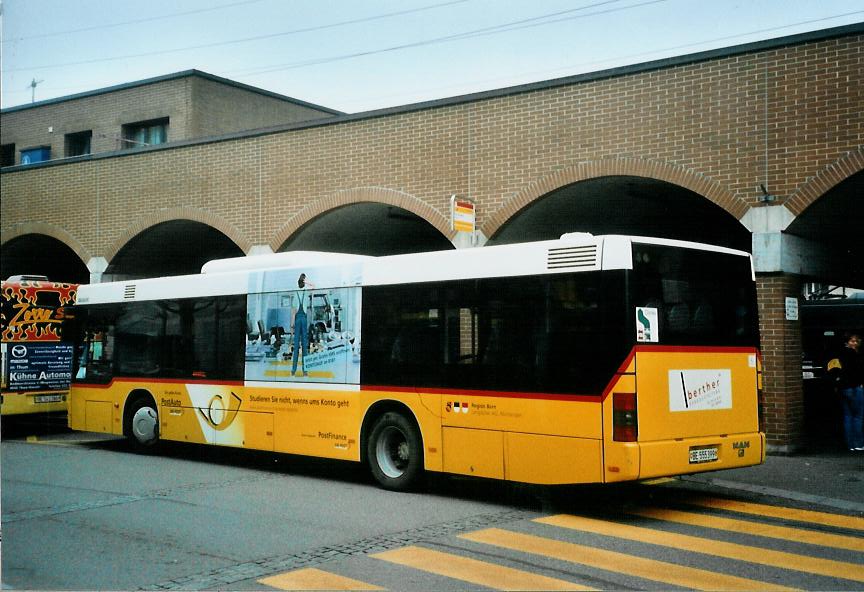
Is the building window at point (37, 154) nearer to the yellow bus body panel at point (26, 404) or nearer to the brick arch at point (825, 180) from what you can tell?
the yellow bus body panel at point (26, 404)

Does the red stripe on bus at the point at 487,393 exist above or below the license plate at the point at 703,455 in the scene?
above

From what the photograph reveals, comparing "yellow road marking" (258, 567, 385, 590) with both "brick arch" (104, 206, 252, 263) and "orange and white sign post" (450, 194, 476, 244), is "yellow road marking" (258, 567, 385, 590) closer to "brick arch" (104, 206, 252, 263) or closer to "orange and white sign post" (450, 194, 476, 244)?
"orange and white sign post" (450, 194, 476, 244)

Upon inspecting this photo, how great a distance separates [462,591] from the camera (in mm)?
6355

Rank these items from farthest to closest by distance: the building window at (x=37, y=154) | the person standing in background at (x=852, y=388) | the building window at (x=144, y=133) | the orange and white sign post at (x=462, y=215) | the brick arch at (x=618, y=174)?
the building window at (x=37, y=154), the building window at (x=144, y=133), the orange and white sign post at (x=462, y=215), the brick arch at (x=618, y=174), the person standing in background at (x=852, y=388)

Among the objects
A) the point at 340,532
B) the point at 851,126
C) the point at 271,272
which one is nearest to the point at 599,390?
the point at 340,532

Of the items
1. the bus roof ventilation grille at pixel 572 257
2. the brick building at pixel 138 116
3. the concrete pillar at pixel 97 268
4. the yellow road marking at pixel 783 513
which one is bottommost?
the yellow road marking at pixel 783 513

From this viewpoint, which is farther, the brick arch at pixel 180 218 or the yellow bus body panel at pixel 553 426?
the brick arch at pixel 180 218

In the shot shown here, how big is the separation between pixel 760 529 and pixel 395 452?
14.2 feet

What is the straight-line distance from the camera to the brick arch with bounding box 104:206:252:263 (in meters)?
20.0

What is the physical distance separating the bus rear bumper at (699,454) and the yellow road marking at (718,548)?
59 cm

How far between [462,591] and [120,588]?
243cm

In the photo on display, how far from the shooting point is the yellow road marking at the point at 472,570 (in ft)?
21.3

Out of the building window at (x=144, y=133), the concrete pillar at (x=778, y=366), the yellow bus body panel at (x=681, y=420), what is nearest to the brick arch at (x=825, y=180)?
the concrete pillar at (x=778, y=366)

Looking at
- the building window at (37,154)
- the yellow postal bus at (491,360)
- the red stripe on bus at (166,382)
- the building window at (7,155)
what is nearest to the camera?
the yellow postal bus at (491,360)
